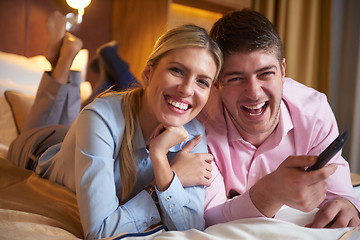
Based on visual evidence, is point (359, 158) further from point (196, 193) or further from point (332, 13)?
point (196, 193)

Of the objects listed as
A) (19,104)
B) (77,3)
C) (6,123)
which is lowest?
(6,123)

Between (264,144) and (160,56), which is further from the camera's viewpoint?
(264,144)

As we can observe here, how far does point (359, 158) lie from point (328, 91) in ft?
2.00

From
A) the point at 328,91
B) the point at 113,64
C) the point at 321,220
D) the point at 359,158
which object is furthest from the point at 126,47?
the point at 321,220

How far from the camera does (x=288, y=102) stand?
1.36m

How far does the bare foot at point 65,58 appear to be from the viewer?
178 centimetres

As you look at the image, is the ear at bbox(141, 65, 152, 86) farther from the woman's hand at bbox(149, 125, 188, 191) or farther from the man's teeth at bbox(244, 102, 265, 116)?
the man's teeth at bbox(244, 102, 265, 116)

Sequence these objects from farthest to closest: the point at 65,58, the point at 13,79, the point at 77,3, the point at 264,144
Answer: the point at 77,3 < the point at 13,79 < the point at 65,58 < the point at 264,144

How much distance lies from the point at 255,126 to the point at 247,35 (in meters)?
0.32

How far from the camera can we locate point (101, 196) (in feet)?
2.99

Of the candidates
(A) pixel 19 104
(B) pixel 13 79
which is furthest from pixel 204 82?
(B) pixel 13 79

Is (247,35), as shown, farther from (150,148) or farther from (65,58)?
(65,58)

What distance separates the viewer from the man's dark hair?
3.84 feet

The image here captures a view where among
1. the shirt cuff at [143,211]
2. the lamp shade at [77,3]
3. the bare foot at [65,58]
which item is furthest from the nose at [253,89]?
the lamp shade at [77,3]
